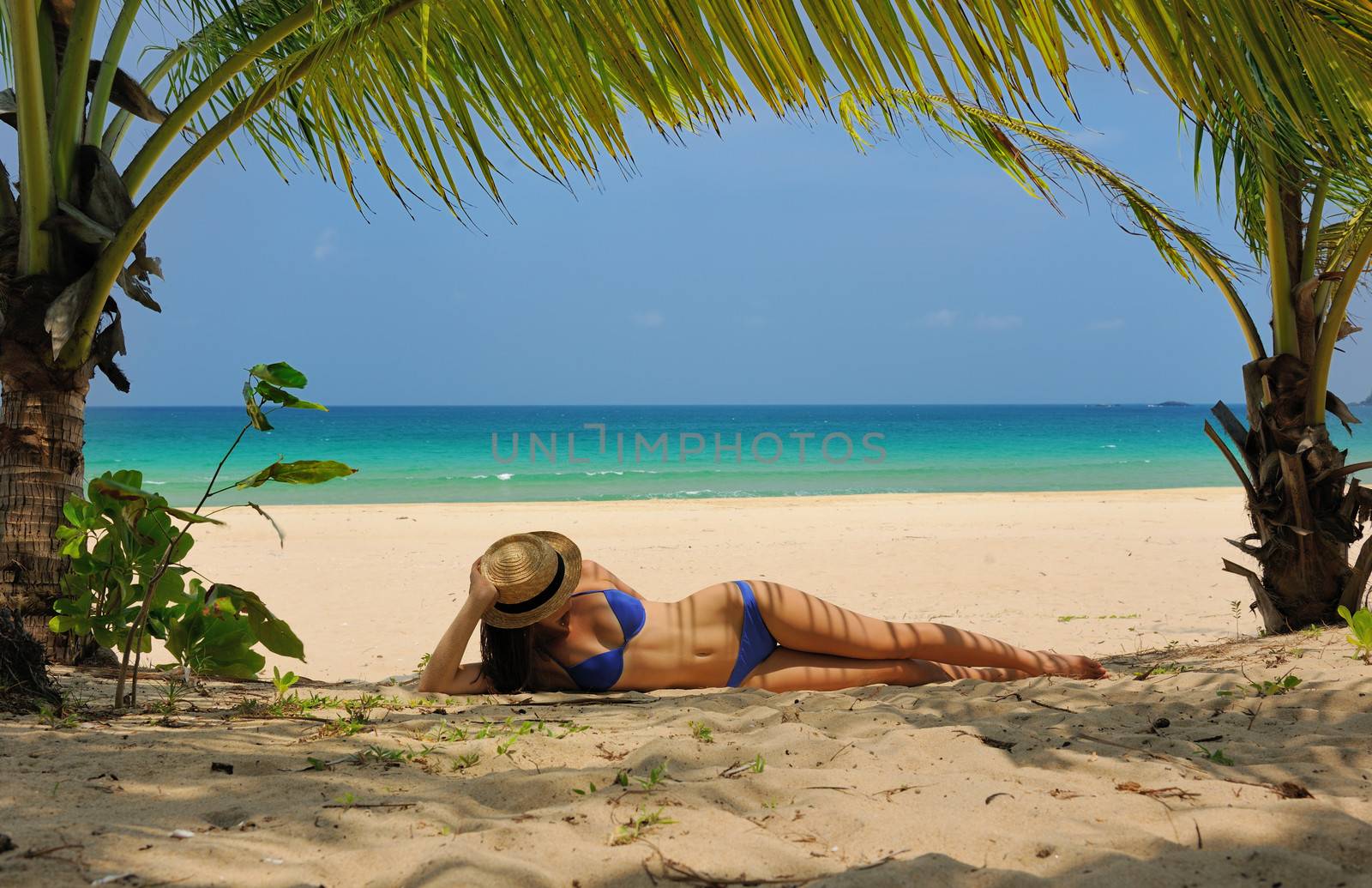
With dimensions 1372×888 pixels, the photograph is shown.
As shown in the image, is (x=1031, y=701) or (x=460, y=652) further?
(x=460, y=652)

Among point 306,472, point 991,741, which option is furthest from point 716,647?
point 306,472

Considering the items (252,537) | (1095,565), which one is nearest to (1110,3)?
(1095,565)

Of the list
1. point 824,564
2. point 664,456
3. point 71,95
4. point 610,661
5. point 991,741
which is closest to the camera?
point 991,741

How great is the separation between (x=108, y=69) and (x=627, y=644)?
2.69 metres

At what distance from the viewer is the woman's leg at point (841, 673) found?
10.1ft

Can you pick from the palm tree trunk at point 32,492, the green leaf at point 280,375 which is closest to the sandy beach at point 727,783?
the palm tree trunk at point 32,492

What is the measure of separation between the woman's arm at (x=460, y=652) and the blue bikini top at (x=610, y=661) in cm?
32

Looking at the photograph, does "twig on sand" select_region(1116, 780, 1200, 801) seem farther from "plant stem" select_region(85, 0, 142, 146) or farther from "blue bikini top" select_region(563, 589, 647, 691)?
"plant stem" select_region(85, 0, 142, 146)

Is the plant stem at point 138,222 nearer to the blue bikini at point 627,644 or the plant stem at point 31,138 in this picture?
the plant stem at point 31,138

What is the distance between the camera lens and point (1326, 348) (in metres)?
3.69

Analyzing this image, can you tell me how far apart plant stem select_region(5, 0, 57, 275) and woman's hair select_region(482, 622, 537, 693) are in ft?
6.11

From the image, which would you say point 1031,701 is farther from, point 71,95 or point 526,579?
point 71,95

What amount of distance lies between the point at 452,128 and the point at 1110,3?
1741 millimetres

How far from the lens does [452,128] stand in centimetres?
263
